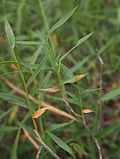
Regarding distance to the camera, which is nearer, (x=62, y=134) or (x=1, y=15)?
(x=62, y=134)

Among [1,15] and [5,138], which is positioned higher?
[1,15]

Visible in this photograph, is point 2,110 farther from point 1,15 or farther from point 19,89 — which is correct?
point 1,15

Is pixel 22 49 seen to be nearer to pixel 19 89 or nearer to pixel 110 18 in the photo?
pixel 19 89

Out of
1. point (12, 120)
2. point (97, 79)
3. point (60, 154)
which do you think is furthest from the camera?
point (97, 79)

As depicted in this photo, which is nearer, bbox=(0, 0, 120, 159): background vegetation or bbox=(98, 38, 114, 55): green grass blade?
bbox=(0, 0, 120, 159): background vegetation

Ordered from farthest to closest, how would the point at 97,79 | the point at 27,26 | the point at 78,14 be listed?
the point at 27,26
the point at 78,14
the point at 97,79

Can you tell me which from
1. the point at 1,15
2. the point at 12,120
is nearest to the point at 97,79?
the point at 12,120

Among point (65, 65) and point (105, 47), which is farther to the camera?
point (105, 47)

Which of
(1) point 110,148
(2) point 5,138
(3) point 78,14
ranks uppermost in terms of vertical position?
(3) point 78,14

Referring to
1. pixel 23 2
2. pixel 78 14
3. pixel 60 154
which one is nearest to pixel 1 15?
pixel 23 2

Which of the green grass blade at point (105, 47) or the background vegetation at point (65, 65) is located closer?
the background vegetation at point (65, 65)
